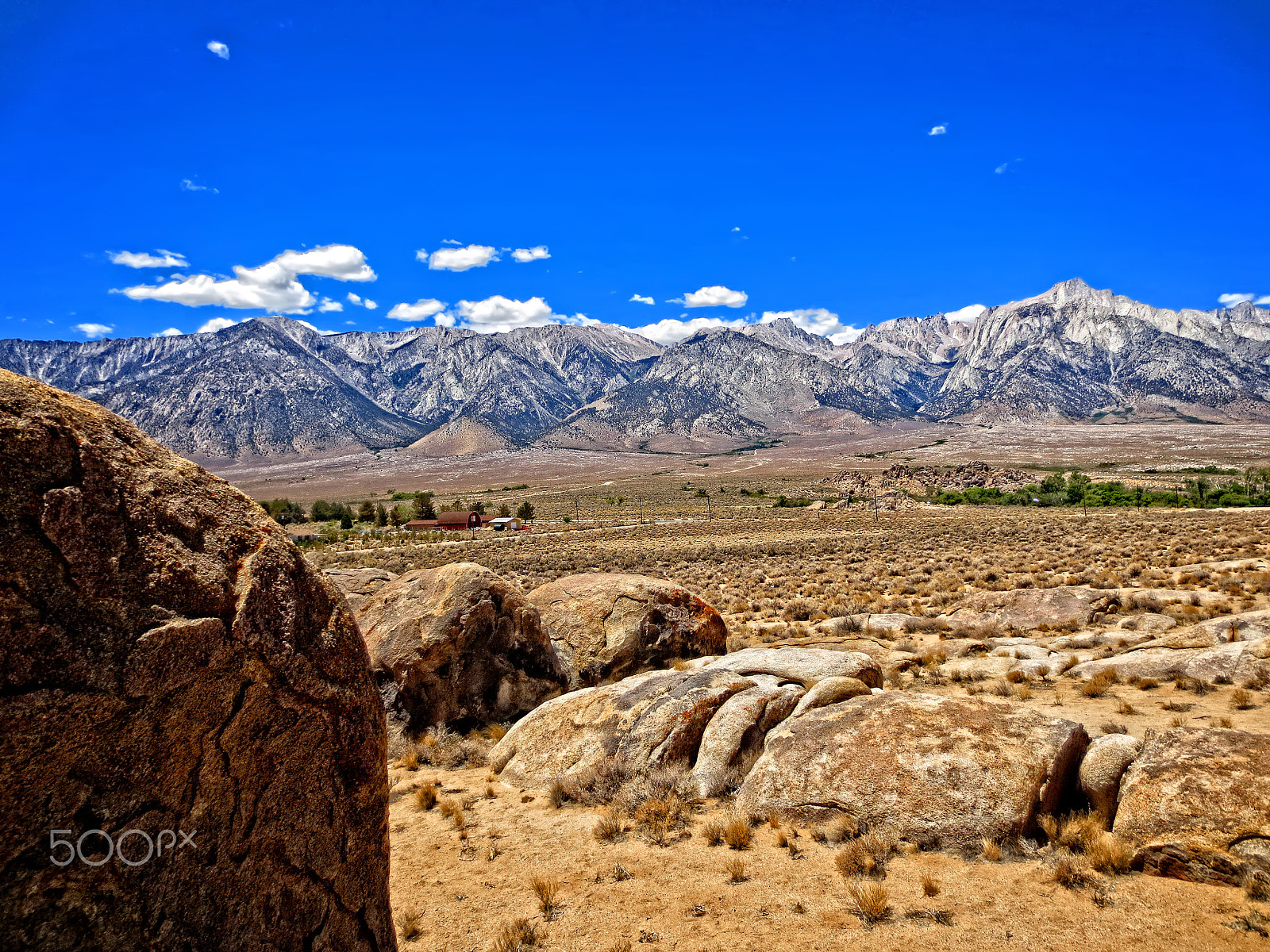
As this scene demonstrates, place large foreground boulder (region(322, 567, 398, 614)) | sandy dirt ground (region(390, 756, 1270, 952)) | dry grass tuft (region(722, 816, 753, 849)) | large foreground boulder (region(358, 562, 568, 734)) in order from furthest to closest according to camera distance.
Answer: large foreground boulder (region(322, 567, 398, 614)), large foreground boulder (region(358, 562, 568, 734)), dry grass tuft (region(722, 816, 753, 849)), sandy dirt ground (region(390, 756, 1270, 952))

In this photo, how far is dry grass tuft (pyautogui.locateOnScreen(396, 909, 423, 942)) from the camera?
551 centimetres

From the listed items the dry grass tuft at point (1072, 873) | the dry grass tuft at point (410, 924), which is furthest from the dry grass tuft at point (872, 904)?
the dry grass tuft at point (410, 924)

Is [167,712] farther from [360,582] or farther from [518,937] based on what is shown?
[360,582]

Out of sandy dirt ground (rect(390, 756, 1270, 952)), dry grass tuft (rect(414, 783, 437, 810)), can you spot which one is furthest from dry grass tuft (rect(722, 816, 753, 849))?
dry grass tuft (rect(414, 783, 437, 810))

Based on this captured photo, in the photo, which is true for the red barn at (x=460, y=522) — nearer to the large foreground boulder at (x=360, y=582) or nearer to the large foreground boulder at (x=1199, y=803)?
the large foreground boulder at (x=360, y=582)

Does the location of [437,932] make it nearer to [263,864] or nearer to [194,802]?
[263,864]

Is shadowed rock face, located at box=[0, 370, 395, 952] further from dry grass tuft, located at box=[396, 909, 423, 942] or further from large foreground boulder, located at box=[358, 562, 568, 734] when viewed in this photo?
large foreground boulder, located at box=[358, 562, 568, 734]

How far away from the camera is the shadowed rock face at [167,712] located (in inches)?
108

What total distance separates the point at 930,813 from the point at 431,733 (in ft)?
24.7

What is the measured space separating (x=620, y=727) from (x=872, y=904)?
4013mm

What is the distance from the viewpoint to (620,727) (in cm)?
879

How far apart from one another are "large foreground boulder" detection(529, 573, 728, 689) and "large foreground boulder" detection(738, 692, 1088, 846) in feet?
16.8

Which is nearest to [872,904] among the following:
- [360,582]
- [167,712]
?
[167,712]

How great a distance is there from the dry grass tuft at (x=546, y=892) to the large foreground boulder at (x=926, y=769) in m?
2.23
